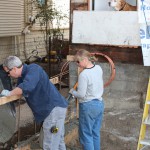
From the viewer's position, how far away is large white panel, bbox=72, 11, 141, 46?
668 centimetres

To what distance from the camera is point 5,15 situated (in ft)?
35.5

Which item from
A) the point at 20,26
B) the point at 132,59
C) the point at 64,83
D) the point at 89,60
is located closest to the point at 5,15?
the point at 20,26

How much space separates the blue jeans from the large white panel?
6.21 feet

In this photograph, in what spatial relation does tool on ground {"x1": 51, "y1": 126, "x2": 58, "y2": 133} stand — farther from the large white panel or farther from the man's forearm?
the large white panel

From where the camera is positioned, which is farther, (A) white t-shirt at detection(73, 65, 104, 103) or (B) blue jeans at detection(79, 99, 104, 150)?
(B) blue jeans at detection(79, 99, 104, 150)

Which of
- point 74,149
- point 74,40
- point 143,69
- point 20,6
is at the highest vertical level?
point 20,6

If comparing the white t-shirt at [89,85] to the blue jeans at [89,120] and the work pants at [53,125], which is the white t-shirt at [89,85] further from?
the work pants at [53,125]

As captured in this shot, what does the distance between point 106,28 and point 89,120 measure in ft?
7.43

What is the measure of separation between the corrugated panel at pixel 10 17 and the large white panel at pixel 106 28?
414 cm

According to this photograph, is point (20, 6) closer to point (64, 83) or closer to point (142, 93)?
point (64, 83)

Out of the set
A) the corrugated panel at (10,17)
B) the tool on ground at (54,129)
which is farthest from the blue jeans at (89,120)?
the corrugated panel at (10,17)

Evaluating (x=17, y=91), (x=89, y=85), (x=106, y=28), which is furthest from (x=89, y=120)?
(x=106, y=28)

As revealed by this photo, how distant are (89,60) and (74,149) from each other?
1818mm

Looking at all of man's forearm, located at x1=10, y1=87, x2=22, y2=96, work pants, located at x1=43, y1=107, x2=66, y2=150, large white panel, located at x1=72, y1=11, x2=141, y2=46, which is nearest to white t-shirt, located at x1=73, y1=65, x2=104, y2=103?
work pants, located at x1=43, y1=107, x2=66, y2=150
